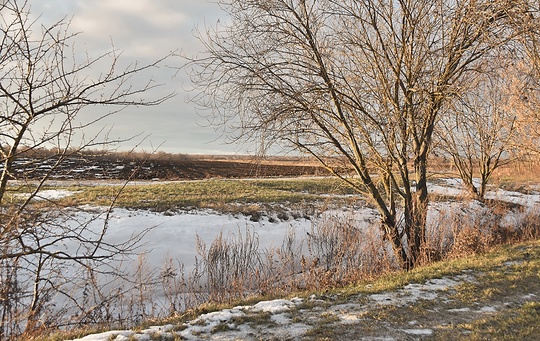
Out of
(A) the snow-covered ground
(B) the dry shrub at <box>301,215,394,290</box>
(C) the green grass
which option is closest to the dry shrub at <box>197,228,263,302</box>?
(A) the snow-covered ground

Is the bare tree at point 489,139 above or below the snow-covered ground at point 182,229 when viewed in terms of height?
above

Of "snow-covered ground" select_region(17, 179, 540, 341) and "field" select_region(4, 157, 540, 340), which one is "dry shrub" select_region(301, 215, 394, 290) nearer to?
"field" select_region(4, 157, 540, 340)

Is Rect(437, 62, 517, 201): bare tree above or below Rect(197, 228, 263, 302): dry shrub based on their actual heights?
above

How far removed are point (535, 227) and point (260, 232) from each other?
8583mm

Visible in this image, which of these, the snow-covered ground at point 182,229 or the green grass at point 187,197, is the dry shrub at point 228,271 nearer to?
the snow-covered ground at point 182,229

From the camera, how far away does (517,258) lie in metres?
7.11

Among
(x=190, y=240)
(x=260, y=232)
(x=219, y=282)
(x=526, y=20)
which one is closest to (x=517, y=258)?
(x=526, y=20)

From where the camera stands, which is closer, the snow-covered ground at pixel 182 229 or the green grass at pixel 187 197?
the snow-covered ground at pixel 182 229

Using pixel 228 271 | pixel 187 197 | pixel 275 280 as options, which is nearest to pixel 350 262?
pixel 275 280

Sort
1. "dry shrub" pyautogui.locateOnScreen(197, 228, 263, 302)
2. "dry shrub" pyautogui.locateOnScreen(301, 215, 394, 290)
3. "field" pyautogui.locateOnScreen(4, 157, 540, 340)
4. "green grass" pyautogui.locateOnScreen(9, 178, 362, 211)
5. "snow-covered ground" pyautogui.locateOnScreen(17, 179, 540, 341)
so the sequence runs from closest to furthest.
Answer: "field" pyautogui.locateOnScreen(4, 157, 540, 340)
"dry shrub" pyautogui.locateOnScreen(301, 215, 394, 290)
"dry shrub" pyautogui.locateOnScreen(197, 228, 263, 302)
"snow-covered ground" pyautogui.locateOnScreen(17, 179, 540, 341)
"green grass" pyautogui.locateOnScreen(9, 178, 362, 211)

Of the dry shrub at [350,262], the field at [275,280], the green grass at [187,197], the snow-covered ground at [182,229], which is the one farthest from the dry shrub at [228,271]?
the green grass at [187,197]

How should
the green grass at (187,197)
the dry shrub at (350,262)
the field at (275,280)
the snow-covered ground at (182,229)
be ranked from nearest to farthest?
the field at (275,280), the dry shrub at (350,262), the snow-covered ground at (182,229), the green grass at (187,197)

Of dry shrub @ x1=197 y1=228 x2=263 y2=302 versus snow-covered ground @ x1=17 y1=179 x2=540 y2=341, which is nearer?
dry shrub @ x1=197 y1=228 x2=263 y2=302

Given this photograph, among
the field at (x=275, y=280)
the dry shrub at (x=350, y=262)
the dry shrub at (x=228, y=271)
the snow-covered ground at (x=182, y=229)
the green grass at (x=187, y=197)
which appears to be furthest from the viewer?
the green grass at (x=187, y=197)
